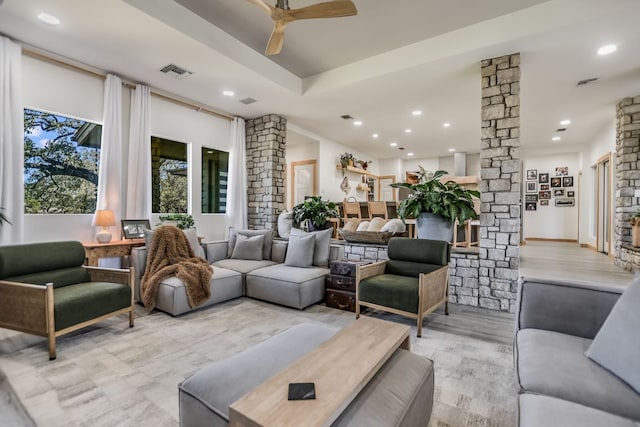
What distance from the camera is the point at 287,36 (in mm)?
3799

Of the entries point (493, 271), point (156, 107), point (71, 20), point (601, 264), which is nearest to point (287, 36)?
point (71, 20)

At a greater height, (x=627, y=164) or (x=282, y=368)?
(x=627, y=164)

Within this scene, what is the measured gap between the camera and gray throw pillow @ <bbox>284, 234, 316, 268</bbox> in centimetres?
399

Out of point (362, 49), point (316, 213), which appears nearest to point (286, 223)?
point (316, 213)

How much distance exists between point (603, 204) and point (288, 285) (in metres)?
7.84

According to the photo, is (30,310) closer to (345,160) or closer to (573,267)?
(573,267)

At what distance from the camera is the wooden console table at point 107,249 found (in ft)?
12.5

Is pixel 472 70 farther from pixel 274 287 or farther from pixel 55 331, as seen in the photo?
pixel 55 331

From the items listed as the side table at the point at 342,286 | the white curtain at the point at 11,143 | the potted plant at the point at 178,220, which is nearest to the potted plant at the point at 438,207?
the side table at the point at 342,286

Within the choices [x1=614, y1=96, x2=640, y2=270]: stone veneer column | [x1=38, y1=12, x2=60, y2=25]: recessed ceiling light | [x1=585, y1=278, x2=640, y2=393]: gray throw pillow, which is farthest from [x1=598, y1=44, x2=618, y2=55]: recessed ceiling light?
A: [x1=38, y1=12, x2=60, y2=25]: recessed ceiling light

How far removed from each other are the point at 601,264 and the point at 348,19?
19.7 ft

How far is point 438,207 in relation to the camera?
350cm

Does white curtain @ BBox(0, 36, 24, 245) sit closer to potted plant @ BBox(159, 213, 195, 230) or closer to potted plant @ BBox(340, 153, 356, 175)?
potted plant @ BBox(159, 213, 195, 230)

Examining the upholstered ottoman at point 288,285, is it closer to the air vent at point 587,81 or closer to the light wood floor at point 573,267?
the light wood floor at point 573,267
